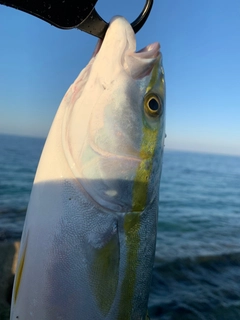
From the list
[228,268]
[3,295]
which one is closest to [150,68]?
[3,295]

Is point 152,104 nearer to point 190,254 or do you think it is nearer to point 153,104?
point 153,104

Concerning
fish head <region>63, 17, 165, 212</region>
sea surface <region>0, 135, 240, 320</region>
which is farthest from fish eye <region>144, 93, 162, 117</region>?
sea surface <region>0, 135, 240, 320</region>

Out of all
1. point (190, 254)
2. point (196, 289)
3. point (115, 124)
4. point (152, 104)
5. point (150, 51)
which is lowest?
point (196, 289)

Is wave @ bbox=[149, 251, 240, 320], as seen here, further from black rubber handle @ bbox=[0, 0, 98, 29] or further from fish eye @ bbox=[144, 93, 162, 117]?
black rubber handle @ bbox=[0, 0, 98, 29]

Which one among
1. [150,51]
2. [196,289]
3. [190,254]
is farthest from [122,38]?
[190,254]

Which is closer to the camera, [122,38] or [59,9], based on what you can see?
[59,9]

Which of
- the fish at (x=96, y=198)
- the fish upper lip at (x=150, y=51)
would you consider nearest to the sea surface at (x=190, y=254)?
the fish at (x=96, y=198)

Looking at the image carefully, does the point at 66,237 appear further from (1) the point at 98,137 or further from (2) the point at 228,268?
(2) the point at 228,268

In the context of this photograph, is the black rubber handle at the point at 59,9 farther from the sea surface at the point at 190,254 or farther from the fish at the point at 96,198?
the sea surface at the point at 190,254
